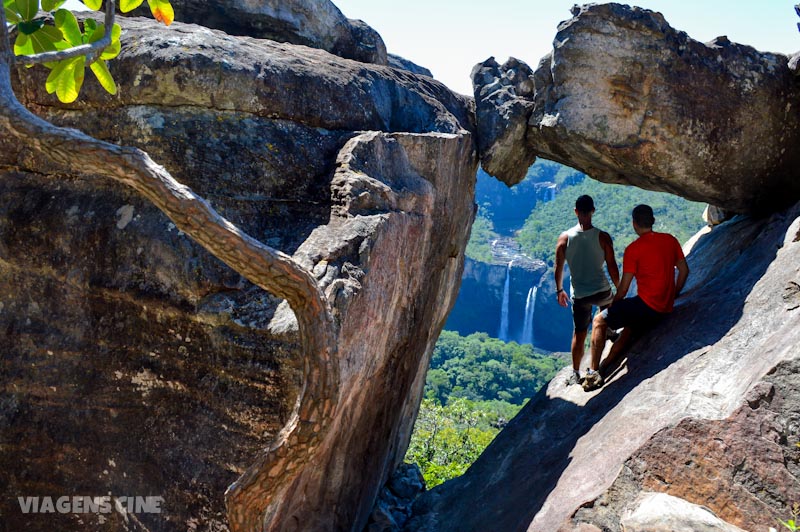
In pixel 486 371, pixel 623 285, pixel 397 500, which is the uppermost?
pixel 486 371

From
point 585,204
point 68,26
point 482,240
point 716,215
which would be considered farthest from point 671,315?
point 482,240

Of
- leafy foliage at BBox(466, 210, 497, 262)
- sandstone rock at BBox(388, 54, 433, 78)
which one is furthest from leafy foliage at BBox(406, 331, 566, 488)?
leafy foliage at BBox(466, 210, 497, 262)

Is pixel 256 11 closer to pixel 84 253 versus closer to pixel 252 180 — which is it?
pixel 252 180

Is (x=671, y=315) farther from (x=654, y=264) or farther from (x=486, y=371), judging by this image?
(x=486, y=371)

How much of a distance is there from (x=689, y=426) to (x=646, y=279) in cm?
173

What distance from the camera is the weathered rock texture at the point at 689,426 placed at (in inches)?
173

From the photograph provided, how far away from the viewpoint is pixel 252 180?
221 inches

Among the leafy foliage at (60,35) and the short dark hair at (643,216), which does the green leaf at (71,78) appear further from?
the short dark hair at (643,216)

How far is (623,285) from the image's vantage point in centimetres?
615

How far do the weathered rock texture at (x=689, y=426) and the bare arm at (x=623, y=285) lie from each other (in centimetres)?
47

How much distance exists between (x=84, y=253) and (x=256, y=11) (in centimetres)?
410

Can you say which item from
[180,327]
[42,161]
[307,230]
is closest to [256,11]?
[42,161]

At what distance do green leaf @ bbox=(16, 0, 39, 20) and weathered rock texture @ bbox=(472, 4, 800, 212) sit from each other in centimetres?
467

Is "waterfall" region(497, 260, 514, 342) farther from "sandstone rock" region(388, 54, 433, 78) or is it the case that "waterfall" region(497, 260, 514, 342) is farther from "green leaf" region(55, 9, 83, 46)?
"green leaf" region(55, 9, 83, 46)
